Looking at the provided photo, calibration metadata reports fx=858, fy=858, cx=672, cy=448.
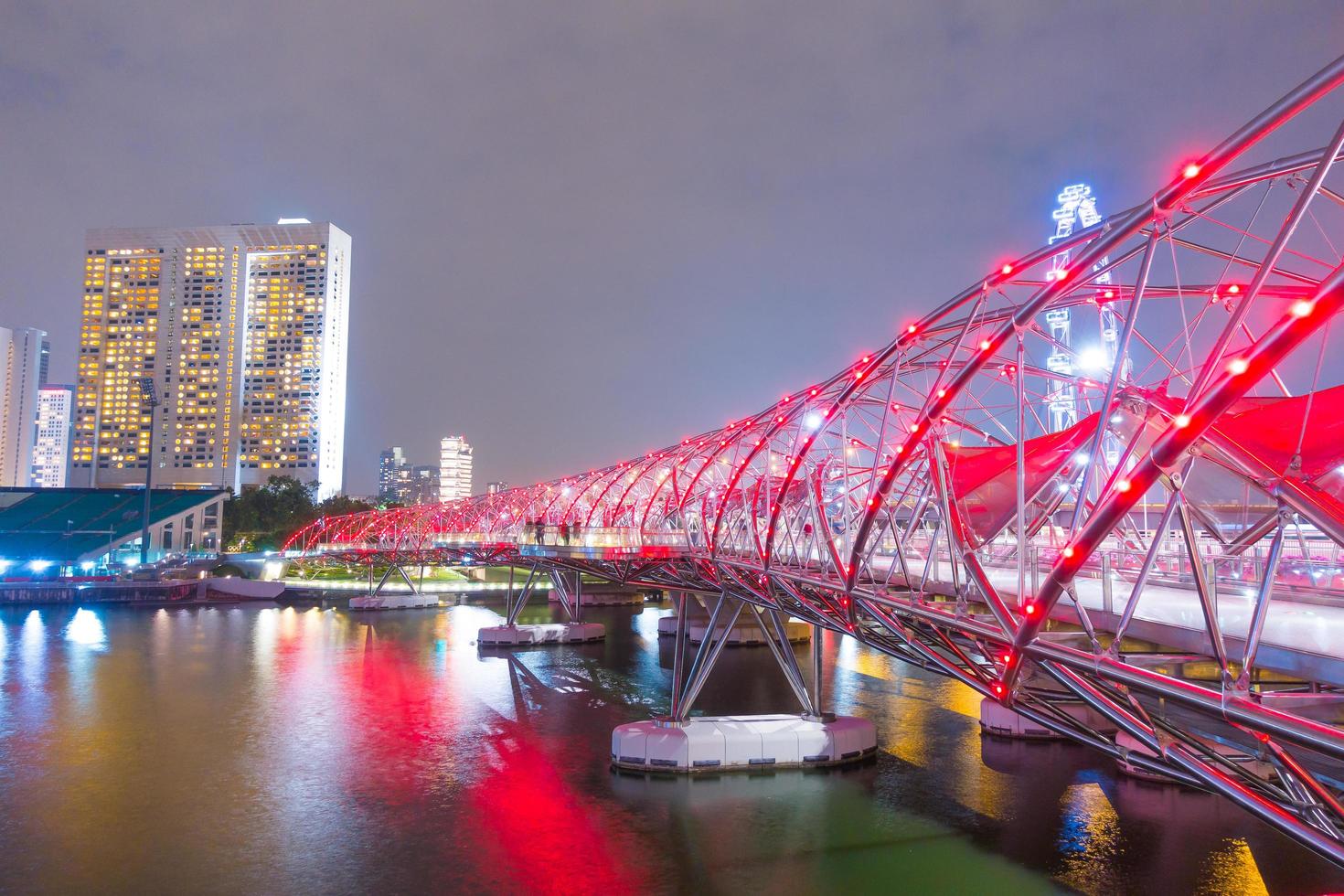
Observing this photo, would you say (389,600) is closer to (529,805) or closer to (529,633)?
(529,633)

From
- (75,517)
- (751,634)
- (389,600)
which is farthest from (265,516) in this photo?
(751,634)

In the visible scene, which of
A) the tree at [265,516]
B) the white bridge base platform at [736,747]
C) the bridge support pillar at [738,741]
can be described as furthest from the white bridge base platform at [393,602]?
the white bridge base platform at [736,747]

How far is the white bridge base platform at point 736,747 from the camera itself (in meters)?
31.0

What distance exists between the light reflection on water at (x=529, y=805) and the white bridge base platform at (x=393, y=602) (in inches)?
1730

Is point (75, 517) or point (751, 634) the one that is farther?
point (75, 517)

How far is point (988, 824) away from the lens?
84.1ft

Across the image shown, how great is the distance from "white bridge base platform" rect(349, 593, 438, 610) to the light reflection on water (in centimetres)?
4395

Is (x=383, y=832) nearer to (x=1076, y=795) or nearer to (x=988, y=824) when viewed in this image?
(x=988, y=824)

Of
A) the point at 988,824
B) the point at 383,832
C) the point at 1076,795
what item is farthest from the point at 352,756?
the point at 1076,795

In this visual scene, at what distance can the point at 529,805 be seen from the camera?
2770cm

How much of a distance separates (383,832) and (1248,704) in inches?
928

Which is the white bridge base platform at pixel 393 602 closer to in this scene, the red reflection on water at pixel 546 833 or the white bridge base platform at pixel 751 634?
the white bridge base platform at pixel 751 634

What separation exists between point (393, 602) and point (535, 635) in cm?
3637

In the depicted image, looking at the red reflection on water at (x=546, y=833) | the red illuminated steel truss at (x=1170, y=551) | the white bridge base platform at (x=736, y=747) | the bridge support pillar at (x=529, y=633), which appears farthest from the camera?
the bridge support pillar at (x=529, y=633)
